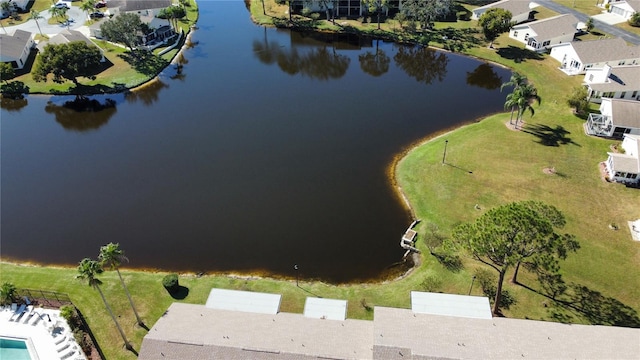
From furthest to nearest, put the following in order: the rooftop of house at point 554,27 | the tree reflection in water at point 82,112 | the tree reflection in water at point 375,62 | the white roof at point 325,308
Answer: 1. the rooftop of house at point 554,27
2. the tree reflection in water at point 375,62
3. the tree reflection in water at point 82,112
4. the white roof at point 325,308

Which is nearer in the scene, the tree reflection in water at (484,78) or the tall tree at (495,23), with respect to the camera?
the tree reflection in water at (484,78)

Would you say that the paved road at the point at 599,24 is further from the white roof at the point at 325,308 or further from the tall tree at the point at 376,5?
the white roof at the point at 325,308

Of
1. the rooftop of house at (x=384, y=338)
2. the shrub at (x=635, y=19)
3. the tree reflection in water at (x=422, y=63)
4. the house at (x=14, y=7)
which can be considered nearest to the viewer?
the rooftop of house at (x=384, y=338)

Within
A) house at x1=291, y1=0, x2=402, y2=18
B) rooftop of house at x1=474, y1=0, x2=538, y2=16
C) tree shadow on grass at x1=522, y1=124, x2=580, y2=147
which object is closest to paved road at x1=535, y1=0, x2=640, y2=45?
rooftop of house at x1=474, y1=0, x2=538, y2=16

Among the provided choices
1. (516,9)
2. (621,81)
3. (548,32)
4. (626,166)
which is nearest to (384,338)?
(626,166)

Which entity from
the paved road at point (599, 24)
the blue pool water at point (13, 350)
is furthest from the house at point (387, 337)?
the paved road at point (599, 24)

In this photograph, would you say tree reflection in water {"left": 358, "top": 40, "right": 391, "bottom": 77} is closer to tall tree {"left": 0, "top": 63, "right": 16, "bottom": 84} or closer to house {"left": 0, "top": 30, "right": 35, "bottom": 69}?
tall tree {"left": 0, "top": 63, "right": 16, "bottom": 84}

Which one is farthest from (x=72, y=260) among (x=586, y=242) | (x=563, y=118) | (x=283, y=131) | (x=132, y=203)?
(x=563, y=118)
